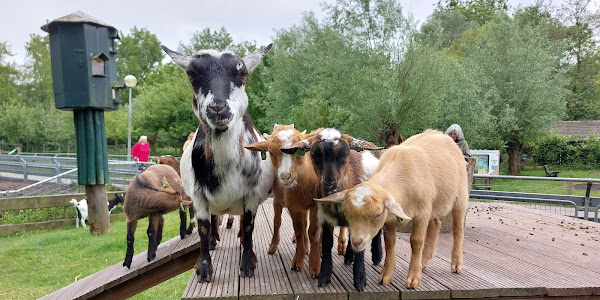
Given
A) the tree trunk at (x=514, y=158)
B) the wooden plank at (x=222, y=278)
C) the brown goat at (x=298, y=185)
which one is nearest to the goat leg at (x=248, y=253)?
the wooden plank at (x=222, y=278)

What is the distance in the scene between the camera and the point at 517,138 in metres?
29.9

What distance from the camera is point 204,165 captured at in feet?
13.0

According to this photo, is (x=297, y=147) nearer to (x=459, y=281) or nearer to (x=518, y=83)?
(x=459, y=281)

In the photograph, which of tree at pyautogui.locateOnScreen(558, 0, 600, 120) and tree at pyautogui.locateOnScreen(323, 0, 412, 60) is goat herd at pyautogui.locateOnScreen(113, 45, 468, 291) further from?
tree at pyautogui.locateOnScreen(558, 0, 600, 120)

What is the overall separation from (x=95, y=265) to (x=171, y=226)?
148 inches

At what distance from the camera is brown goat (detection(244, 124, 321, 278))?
348 centimetres

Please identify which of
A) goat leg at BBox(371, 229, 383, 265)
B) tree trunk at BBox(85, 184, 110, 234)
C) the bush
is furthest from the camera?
the bush

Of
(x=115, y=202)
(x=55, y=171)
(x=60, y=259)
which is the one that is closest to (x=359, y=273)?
(x=60, y=259)

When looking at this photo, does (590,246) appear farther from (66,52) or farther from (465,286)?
(66,52)

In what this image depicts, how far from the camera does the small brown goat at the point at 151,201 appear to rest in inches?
192

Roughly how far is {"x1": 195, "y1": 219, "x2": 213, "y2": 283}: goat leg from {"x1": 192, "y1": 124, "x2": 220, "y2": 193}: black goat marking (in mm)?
340

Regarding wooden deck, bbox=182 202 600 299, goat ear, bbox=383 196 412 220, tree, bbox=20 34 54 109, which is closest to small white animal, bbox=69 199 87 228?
wooden deck, bbox=182 202 600 299

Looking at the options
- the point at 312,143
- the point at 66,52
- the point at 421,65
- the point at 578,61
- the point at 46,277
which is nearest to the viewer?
the point at 312,143

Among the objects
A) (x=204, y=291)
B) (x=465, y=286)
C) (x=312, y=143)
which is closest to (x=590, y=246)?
(x=465, y=286)
